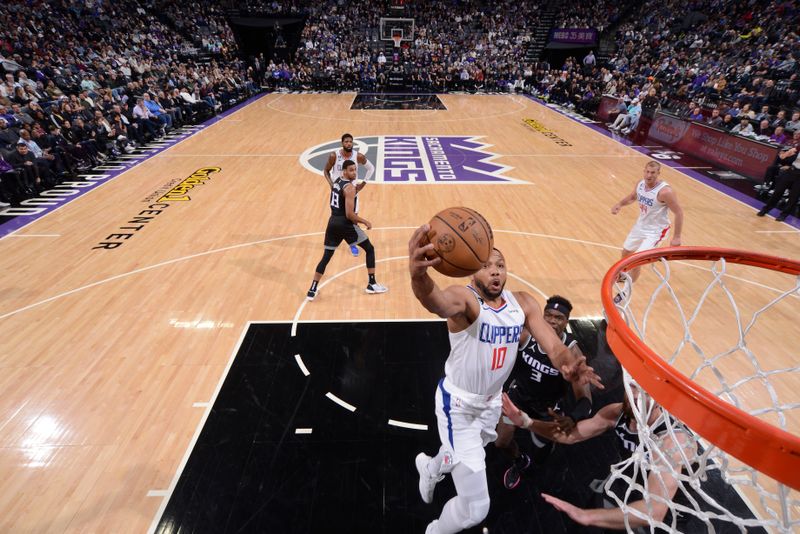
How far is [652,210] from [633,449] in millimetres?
3619

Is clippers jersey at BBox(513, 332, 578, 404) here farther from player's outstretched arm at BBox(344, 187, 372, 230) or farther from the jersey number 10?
player's outstretched arm at BBox(344, 187, 372, 230)

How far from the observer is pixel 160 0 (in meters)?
26.5

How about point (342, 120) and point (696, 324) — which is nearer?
point (696, 324)

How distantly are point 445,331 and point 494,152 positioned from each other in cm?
874

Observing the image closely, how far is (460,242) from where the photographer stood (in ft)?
7.34

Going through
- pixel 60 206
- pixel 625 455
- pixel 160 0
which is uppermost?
pixel 160 0

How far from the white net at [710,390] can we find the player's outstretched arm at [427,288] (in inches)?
33.3

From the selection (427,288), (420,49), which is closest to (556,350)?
(427,288)

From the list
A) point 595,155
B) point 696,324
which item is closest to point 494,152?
point 595,155

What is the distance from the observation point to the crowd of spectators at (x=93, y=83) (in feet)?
31.7

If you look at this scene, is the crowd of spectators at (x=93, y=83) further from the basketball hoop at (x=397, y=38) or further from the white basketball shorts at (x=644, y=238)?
the white basketball shorts at (x=644, y=238)

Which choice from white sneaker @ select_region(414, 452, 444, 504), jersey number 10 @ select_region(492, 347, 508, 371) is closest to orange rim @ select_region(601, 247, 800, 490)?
jersey number 10 @ select_region(492, 347, 508, 371)

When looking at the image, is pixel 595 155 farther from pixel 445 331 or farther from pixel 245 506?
pixel 245 506

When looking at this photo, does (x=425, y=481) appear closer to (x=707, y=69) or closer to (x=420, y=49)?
(x=707, y=69)
